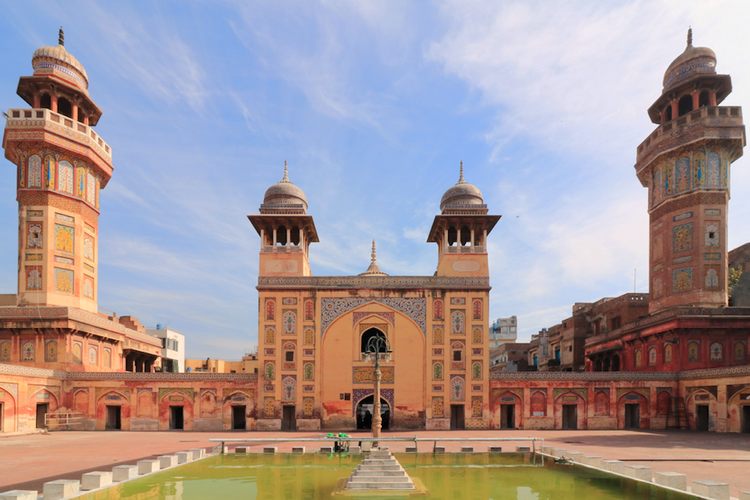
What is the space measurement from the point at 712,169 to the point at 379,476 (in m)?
27.4

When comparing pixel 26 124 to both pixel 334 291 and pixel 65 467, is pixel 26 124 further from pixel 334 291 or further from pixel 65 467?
pixel 65 467

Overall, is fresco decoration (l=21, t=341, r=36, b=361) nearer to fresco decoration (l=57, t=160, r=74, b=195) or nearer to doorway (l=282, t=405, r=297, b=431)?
fresco decoration (l=57, t=160, r=74, b=195)

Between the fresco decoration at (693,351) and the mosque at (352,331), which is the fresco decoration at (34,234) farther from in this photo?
the fresco decoration at (693,351)

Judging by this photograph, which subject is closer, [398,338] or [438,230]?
[398,338]

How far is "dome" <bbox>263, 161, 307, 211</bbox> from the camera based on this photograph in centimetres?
2855

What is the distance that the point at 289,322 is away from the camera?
26844mm

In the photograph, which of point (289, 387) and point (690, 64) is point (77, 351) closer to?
point (289, 387)

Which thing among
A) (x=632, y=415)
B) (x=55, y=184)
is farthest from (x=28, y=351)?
(x=632, y=415)

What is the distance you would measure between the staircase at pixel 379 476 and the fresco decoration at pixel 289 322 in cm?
1509

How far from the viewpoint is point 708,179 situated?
93.2ft

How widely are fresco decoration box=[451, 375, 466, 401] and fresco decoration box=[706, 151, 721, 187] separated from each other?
1793 cm

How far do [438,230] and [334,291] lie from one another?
741cm

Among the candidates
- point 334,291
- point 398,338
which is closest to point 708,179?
point 398,338

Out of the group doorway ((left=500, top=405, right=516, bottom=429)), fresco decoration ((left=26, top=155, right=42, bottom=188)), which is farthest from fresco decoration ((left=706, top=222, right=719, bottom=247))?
fresco decoration ((left=26, top=155, right=42, bottom=188))
